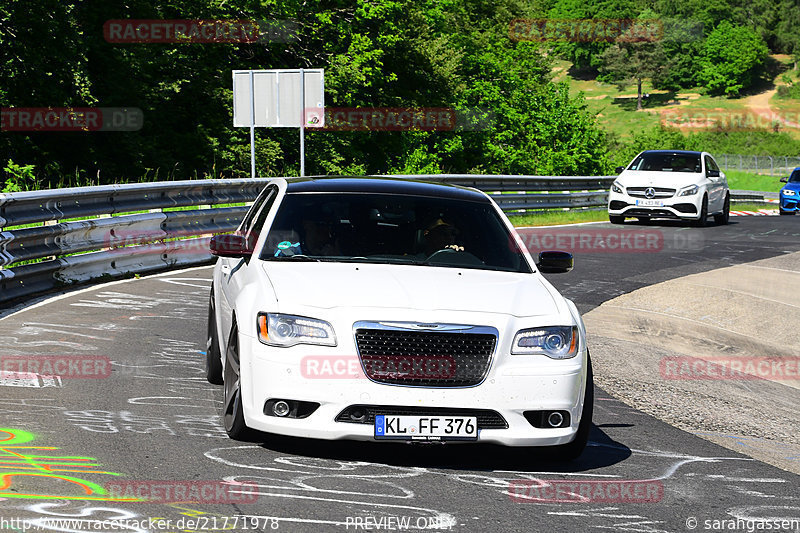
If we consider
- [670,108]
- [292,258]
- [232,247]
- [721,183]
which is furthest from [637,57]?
[292,258]

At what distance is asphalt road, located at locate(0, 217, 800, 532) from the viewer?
4926 mm

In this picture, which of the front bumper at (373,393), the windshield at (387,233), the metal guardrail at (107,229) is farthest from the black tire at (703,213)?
the front bumper at (373,393)

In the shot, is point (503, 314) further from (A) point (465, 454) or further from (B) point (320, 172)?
(B) point (320, 172)

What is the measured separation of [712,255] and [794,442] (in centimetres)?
1267

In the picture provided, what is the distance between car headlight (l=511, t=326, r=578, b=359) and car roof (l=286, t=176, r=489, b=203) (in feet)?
5.62

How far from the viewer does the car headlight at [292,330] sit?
5.78m

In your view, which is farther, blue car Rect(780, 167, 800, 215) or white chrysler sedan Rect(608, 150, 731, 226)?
blue car Rect(780, 167, 800, 215)

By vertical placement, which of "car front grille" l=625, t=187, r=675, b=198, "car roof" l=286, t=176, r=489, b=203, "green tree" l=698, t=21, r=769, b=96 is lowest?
"car front grille" l=625, t=187, r=675, b=198

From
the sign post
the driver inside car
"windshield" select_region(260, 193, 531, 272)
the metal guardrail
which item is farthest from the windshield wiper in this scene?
the sign post

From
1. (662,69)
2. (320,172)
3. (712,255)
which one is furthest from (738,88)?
(712,255)

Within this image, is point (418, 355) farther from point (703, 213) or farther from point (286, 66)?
point (286, 66)

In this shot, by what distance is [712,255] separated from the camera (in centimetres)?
2011

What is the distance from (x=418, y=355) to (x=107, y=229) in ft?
29.6

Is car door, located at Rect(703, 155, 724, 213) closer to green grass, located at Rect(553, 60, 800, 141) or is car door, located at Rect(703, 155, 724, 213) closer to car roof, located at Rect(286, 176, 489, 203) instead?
car roof, located at Rect(286, 176, 489, 203)
